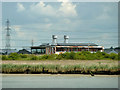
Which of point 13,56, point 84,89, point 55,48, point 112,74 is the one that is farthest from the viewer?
point 55,48

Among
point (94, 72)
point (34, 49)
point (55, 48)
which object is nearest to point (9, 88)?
point (94, 72)

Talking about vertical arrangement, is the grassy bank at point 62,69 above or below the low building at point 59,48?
below

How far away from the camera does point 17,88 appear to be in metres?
6.92

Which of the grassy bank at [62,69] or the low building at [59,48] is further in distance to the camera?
the low building at [59,48]

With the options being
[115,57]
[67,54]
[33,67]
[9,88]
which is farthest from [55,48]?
[9,88]

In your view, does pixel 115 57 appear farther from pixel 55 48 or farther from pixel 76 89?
pixel 76 89

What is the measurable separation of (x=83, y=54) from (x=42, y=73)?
45.4 ft

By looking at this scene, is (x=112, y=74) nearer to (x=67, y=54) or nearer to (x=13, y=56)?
(x=67, y=54)

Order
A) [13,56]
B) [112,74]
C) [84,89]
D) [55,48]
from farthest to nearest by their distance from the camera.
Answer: [55,48], [13,56], [112,74], [84,89]

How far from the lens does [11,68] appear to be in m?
11.9

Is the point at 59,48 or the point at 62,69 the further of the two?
the point at 59,48

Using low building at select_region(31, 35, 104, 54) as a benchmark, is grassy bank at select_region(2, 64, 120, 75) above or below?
below

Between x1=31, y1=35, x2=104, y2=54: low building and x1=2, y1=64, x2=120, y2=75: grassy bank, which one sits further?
x1=31, y1=35, x2=104, y2=54: low building

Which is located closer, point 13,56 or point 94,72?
point 94,72
